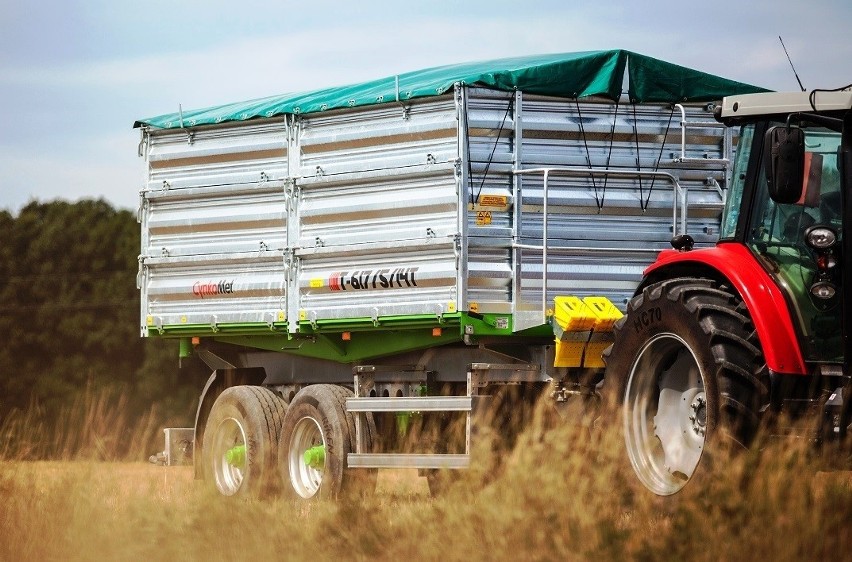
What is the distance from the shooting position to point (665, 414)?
32.0 feet

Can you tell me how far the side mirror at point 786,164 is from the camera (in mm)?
8508

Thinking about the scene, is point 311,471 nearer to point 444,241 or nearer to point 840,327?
point 444,241

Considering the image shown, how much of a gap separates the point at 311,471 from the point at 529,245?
3.29 meters

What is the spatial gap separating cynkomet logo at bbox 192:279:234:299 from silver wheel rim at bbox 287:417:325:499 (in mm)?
1531

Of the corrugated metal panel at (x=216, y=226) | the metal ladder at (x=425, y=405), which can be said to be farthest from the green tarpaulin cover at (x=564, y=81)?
the metal ladder at (x=425, y=405)

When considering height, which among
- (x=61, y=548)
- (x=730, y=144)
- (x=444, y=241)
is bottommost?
(x=61, y=548)

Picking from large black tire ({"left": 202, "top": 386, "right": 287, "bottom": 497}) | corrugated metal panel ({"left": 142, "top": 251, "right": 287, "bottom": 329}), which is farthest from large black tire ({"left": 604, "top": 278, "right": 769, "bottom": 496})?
large black tire ({"left": 202, "top": 386, "right": 287, "bottom": 497})

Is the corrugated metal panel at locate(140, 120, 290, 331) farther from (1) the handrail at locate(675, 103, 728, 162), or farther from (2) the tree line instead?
(2) the tree line

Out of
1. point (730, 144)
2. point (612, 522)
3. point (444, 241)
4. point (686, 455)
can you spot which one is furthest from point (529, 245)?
point (612, 522)

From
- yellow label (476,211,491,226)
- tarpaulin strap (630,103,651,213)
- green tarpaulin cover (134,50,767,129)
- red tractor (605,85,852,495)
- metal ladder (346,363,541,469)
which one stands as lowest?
metal ladder (346,363,541,469)

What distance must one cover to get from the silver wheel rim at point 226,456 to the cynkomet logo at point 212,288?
1311 mm

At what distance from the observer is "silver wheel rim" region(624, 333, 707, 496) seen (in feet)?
30.9

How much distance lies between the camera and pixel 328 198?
1349cm

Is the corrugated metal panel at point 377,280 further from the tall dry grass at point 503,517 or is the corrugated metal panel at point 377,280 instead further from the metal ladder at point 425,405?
the tall dry grass at point 503,517
